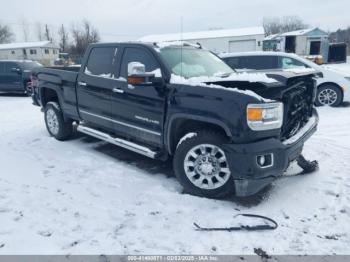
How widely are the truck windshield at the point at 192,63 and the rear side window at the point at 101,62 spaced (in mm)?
1007

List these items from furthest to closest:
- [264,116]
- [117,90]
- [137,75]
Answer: [117,90] < [137,75] < [264,116]

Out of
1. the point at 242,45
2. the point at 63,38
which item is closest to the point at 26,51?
the point at 63,38

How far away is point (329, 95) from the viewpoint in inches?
369

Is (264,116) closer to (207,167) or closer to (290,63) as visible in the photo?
(207,167)

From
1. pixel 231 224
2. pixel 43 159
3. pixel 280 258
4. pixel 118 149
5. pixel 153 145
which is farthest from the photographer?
pixel 118 149

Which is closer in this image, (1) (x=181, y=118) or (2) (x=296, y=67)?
(1) (x=181, y=118)

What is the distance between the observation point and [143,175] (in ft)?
15.6

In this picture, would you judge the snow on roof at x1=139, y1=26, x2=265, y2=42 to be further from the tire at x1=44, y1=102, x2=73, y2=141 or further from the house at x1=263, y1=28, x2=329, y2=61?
the tire at x1=44, y1=102, x2=73, y2=141

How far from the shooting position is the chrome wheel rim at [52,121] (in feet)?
21.4

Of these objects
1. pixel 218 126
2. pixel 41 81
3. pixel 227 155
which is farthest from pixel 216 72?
pixel 41 81

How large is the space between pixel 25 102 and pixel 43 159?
8.28m

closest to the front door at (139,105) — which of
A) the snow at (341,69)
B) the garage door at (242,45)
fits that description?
the snow at (341,69)

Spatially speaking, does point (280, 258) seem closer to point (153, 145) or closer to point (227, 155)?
point (227, 155)

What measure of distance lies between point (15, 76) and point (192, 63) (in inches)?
475
